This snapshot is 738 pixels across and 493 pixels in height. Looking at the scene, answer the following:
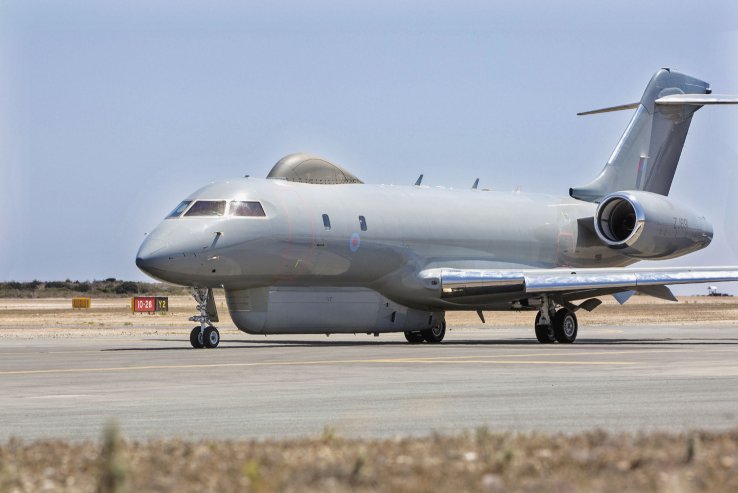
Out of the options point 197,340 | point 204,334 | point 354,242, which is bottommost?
point 197,340

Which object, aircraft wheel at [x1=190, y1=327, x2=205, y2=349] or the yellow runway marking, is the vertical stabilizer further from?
the yellow runway marking

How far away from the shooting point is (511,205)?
41.0 metres

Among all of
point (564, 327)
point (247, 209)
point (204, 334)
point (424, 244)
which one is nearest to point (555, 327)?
point (564, 327)

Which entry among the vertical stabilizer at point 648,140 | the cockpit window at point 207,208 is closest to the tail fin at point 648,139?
the vertical stabilizer at point 648,140

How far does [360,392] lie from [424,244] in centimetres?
2080

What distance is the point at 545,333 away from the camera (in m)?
37.4

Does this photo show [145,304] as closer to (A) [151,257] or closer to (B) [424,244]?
(B) [424,244]

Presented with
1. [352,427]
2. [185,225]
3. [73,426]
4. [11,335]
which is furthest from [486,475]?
[11,335]

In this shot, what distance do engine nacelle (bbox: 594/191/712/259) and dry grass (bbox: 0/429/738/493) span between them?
27968 millimetres

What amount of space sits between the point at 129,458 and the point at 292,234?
24.1m

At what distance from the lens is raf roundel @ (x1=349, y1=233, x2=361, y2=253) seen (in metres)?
34.3

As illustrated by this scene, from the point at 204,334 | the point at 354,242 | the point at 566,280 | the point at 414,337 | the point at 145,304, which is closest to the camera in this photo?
the point at 204,334

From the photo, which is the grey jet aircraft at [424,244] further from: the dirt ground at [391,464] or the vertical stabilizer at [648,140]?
the dirt ground at [391,464]

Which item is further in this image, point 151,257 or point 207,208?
point 207,208
